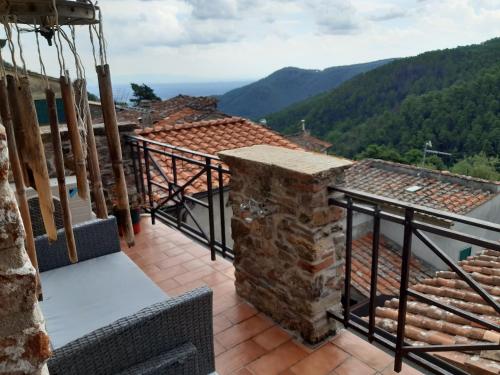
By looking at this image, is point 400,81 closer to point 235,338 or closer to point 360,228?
point 360,228

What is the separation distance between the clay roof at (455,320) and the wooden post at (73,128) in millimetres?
1977

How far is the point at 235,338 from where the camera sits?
2596 mm

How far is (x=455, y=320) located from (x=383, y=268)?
5.62m

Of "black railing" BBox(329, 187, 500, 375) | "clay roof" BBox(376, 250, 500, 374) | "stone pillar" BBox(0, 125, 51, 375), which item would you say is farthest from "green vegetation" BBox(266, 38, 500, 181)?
"stone pillar" BBox(0, 125, 51, 375)

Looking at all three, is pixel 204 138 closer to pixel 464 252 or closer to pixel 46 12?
pixel 46 12

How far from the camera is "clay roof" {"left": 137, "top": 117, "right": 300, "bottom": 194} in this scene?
5.55 m

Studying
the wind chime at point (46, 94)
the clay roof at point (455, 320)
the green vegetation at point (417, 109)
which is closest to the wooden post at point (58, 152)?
the wind chime at point (46, 94)

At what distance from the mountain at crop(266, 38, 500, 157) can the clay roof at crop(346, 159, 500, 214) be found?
1657 cm

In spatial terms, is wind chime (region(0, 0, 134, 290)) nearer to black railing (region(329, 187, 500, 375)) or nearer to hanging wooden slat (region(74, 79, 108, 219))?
hanging wooden slat (region(74, 79, 108, 219))

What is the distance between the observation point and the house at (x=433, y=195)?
9.63 meters

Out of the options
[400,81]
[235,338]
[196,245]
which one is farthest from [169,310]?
[400,81]

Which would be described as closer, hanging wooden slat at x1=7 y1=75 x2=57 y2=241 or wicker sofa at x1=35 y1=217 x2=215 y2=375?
hanging wooden slat at x1=7 y1=75 x2=57 y2=241

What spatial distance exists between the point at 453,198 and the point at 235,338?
9.40m

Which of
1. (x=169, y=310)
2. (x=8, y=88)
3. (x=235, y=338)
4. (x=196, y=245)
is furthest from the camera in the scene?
(x=196, y=245)
